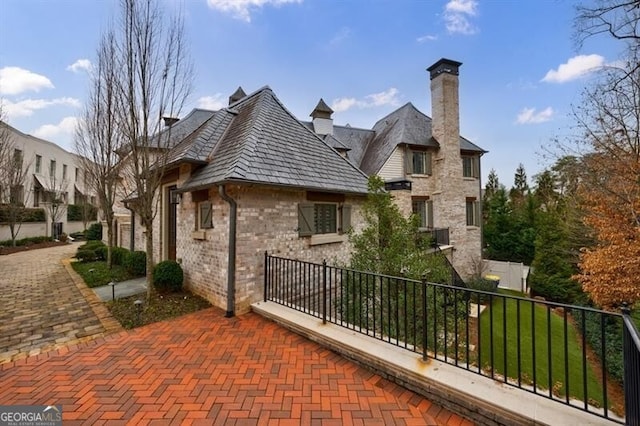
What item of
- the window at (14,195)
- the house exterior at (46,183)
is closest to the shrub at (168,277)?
the window at (14,195)

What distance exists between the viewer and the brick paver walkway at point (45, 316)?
444cm

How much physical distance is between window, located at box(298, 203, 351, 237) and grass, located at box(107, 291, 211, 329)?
113 inches

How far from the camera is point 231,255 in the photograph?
5.65 meters

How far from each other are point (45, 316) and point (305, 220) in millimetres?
5670

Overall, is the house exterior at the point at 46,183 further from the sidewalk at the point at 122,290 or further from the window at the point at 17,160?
the sidewalk at the point at 122,290

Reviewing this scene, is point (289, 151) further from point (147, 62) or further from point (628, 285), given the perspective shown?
point (628, 285)

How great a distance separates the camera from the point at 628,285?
24.2 feet

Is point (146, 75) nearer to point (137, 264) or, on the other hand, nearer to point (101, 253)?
point (137, 264)

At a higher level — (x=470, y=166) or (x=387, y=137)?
(x=387, y=137)

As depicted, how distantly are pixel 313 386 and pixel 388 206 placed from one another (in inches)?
153

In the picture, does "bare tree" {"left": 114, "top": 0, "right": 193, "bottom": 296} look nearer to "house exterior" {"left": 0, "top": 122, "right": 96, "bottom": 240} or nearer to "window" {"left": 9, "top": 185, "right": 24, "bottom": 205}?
"window" {"left": 9, "top": 185, "right": 24, "bottom": 205}

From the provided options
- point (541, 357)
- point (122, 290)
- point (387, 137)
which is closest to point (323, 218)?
point (122, 290)

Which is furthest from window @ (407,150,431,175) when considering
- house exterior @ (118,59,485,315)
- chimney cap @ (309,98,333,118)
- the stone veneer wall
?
the stone veneer wall

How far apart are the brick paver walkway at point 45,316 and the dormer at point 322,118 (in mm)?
13459
